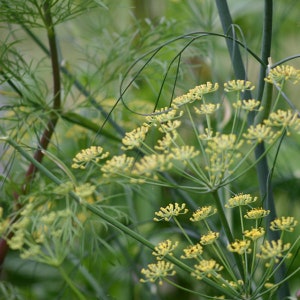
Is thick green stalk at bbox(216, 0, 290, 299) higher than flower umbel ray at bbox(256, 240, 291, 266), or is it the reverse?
thick green stalk at bbox(216, 0, 290, 299)

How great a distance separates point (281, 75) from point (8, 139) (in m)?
0.22

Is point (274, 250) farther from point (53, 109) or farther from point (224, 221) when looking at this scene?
point (53, 109)

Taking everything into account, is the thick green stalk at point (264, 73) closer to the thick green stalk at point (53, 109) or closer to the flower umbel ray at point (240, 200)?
the flower umbel ray at point (240, 200)

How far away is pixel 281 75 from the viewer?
0.48 meters

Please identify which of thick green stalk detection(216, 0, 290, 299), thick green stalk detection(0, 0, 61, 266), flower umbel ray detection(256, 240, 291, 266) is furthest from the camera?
thick green stalk detection(0, 0, 61, 266)

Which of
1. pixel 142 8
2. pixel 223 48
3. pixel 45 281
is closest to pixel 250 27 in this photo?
pixel 223 48

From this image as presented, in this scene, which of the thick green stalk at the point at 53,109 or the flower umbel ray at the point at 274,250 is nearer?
the flower umbel ray at the point at 274,250

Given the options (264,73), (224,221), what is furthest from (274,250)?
(264,73)

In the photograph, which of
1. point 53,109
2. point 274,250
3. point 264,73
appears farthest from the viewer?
point 53,109

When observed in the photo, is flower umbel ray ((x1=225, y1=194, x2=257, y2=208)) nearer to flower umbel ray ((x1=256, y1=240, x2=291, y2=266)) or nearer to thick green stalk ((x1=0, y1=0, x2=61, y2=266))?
flower umbel ray ((x1=256, y1=240, x2=291, y2=266))

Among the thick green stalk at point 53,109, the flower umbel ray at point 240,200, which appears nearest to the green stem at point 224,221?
the flower umbel ray at point 240,200

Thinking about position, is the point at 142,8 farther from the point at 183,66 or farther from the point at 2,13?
the point at 2,13

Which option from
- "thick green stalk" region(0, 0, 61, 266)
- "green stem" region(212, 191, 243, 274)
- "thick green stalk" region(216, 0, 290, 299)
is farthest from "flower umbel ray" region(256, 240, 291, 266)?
"thick green stalk" region(0, 0, 61, 266)

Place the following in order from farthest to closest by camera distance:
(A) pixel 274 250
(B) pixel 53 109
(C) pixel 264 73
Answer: (B) pixel 53 109 → (C) pixel 264 73 → (A) pixel 274 250
